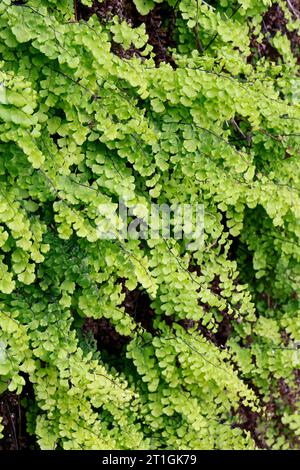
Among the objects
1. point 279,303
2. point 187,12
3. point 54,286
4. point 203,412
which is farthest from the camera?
A: point 279,303

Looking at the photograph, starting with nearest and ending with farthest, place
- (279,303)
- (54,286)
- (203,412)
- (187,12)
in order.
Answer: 1. (54,286)
2. (187,12)
3. (203,412)
4. (279,303)

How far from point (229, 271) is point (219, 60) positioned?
107cm

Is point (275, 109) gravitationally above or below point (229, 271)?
above

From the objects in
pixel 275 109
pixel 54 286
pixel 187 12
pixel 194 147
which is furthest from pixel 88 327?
pixel 187 12

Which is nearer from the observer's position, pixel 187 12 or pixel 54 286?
pixel 54 286

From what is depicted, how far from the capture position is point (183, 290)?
2.46 meters

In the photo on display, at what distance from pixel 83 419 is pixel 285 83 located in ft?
5.65

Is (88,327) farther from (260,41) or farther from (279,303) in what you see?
(260,41)

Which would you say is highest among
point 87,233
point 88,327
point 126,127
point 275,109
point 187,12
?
point 187,12

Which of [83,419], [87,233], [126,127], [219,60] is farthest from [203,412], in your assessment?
[219,60]

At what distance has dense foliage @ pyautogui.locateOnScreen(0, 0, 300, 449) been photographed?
208 cm

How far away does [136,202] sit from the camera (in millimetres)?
2207

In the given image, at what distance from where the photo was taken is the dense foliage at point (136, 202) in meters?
2.08

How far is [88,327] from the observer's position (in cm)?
266
